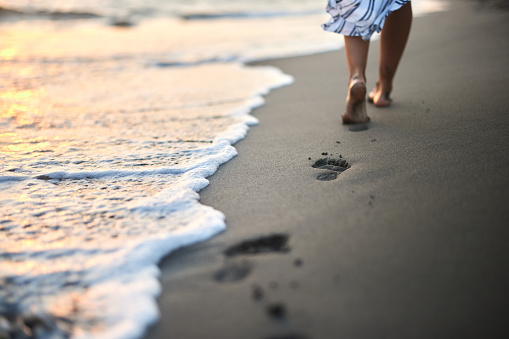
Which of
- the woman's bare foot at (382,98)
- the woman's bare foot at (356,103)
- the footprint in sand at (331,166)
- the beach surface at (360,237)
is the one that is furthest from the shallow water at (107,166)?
the woman's bare foot at (382,98)

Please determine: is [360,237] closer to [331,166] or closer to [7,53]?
[331,166]

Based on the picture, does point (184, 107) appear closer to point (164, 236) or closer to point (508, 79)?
point (164, 236)

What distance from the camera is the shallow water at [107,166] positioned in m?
1.21

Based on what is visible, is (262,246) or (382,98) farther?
(382,98)

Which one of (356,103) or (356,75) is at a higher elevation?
(356,75)

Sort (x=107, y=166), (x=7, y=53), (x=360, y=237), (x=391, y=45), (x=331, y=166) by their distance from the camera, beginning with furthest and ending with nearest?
1. (x=7, y=53)
2. (x=391, y=45)
3. (x=107, y=166)
4. (x=331, y=166)
5. (x=360, y=237)

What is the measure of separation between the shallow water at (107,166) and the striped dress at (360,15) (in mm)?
831

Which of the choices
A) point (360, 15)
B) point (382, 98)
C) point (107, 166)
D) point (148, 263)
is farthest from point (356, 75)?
point (148, 263)

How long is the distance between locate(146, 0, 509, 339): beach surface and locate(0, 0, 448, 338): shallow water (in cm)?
13

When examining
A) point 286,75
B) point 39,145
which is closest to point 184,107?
point 39,145

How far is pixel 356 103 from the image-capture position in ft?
7.88

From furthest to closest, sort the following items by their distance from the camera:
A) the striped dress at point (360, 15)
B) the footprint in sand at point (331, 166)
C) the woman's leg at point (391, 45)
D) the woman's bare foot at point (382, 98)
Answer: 1. the woman's bare foot at point (382, 98)
2. the woman's leg at point (391, 45)
3. the striped dress at point (360, 15)
4. the footprint in sand at point (331, 166)

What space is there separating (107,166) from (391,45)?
1.87 m

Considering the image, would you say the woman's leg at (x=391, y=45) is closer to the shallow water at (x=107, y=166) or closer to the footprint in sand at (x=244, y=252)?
the shallow water at (x=107, y=166)
